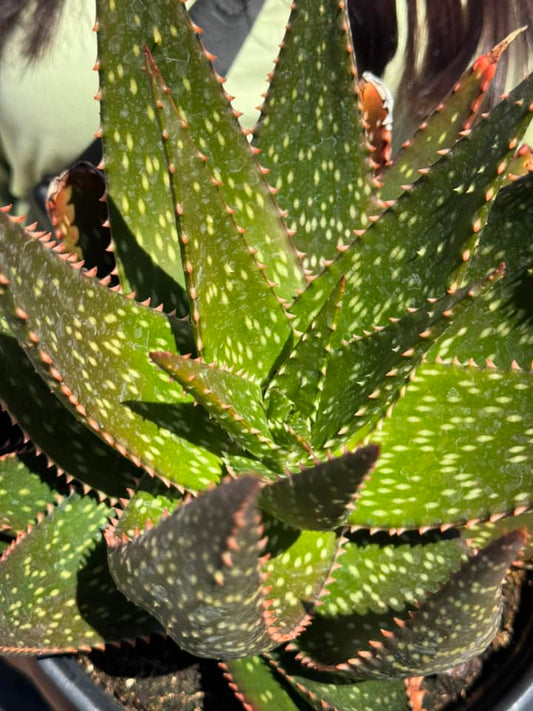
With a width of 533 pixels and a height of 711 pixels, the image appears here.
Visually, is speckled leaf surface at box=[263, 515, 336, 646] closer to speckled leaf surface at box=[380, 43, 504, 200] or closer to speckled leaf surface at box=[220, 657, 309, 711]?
speckled leaf surface at box=[220, 657, 309, 711]

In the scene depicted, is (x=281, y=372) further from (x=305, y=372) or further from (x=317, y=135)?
(x=317, y=135)

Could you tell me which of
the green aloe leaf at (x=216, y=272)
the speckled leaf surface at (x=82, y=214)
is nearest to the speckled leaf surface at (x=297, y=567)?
the green aloe leaf at (x=216, y=272)

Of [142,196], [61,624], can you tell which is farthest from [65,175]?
[61,624]

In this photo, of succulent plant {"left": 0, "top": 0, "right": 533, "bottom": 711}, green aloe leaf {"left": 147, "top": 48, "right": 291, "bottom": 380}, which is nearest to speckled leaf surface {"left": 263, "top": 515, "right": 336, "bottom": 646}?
succulent plant {"left": 0, "top": 0, "right": 533, "bottom": 711}

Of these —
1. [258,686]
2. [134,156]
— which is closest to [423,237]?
[134,156]

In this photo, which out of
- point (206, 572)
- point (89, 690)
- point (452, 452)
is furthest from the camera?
point (89, 690)
